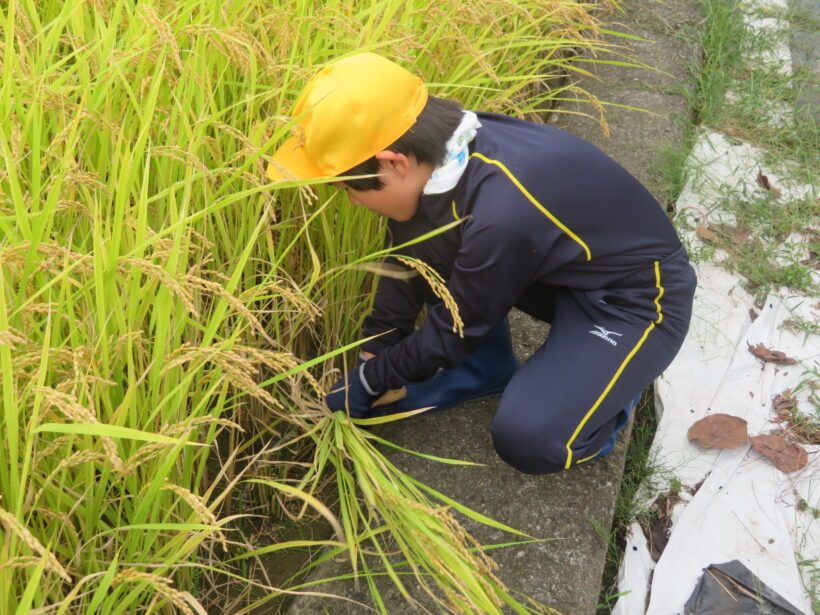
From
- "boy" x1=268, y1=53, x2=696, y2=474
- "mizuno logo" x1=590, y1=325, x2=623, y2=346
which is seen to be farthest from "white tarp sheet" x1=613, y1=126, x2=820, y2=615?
"mizuno logo" x1=590, y1=325, x2=623, y2=346

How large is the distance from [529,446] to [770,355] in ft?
3.11

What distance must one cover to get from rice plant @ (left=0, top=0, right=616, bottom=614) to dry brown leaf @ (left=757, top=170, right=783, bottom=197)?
41.9 inches

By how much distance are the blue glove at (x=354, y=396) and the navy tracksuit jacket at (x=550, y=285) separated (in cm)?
3

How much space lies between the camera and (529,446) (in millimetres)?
1708

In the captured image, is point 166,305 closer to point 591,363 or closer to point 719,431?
point 591,363

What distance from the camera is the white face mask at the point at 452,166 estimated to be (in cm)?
165

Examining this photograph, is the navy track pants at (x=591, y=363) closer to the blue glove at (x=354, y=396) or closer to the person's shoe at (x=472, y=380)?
the person's shoe at (x=472, y=380)

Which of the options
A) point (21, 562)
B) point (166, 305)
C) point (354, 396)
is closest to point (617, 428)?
point (354, 396)

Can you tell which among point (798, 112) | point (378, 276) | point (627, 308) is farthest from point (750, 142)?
point (378, 276)

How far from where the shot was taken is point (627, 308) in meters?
1.89

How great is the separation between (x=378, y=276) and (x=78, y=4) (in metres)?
0.90

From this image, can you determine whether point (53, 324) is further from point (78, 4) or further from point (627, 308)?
point (627, 308)

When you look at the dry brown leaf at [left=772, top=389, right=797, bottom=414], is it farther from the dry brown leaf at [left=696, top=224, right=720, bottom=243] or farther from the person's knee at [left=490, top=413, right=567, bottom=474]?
the person's knee at [left=490, top=413, right=567, bottom=474]

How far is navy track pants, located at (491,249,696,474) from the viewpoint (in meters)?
1.76
